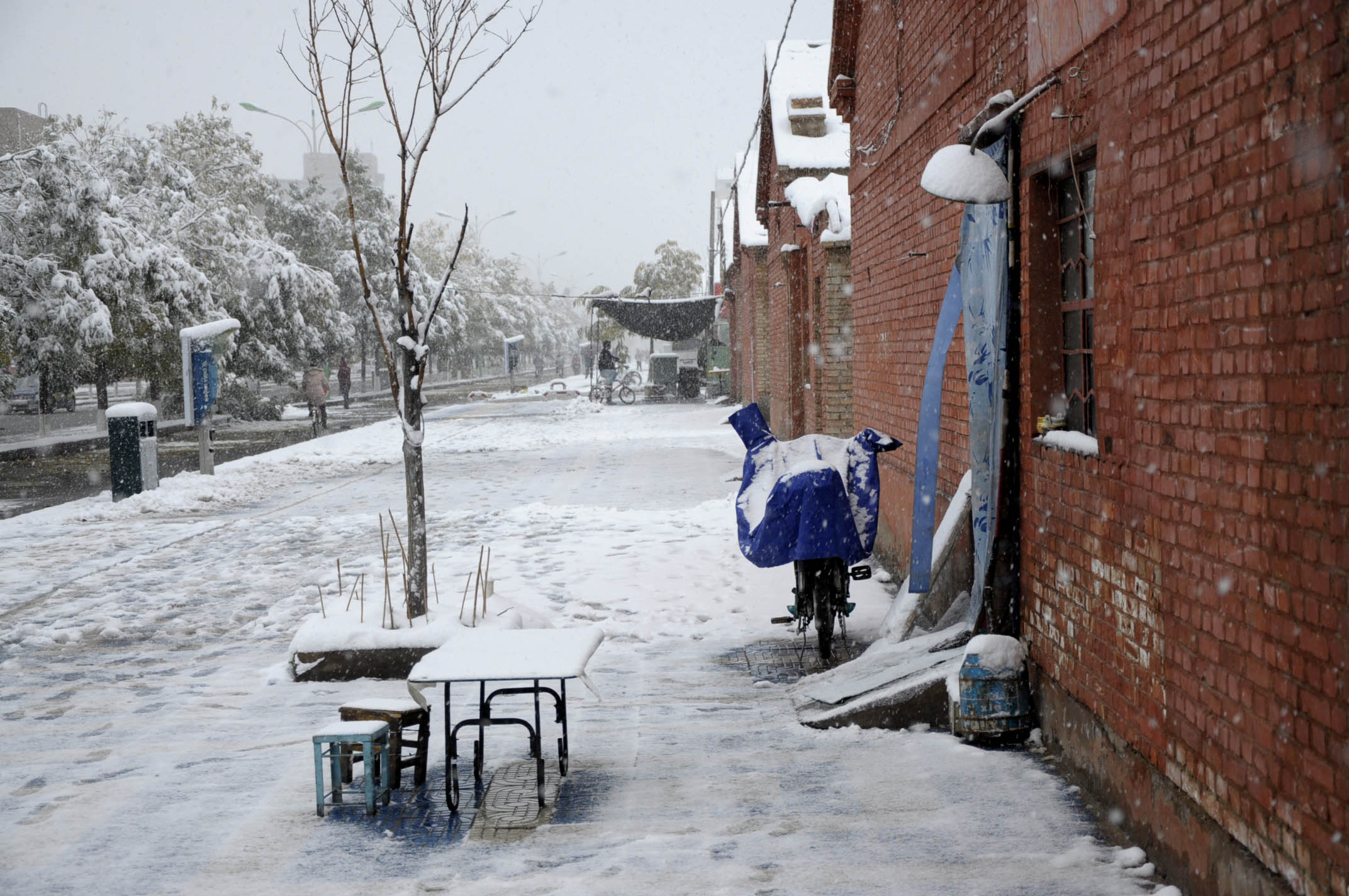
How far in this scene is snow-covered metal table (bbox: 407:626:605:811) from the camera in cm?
471

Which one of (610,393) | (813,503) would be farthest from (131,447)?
(610,393)

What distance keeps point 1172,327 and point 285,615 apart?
680 centimetres

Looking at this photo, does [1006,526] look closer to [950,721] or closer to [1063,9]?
[950,721]

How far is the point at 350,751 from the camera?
490cm

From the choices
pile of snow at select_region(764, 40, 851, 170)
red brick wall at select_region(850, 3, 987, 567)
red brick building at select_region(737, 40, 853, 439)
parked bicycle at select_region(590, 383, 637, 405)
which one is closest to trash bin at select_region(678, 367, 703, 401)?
parked bicycle at select_region(590, 383, 637, 405)

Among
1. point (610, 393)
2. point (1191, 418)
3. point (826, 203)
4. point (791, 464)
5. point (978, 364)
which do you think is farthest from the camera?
point (610, 393)

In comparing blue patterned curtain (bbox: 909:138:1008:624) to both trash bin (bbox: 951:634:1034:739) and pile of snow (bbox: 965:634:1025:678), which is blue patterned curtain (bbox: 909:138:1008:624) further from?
trash bin (bbox: 951:634:1034:739)

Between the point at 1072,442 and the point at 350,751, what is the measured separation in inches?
130

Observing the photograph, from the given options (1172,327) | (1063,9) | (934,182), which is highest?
(1063,9)

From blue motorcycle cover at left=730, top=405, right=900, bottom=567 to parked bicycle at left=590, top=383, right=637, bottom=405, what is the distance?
31796 millimetres

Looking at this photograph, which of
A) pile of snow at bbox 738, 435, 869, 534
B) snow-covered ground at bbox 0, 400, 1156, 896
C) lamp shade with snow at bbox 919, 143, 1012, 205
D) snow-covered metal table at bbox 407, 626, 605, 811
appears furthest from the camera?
pile of snow at bbox 738, 435, 869, 534

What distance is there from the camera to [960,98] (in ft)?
23.1

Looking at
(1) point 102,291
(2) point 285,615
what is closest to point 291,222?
(1) point 102,291

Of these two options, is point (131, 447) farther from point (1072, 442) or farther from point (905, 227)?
point (1072, 442)
